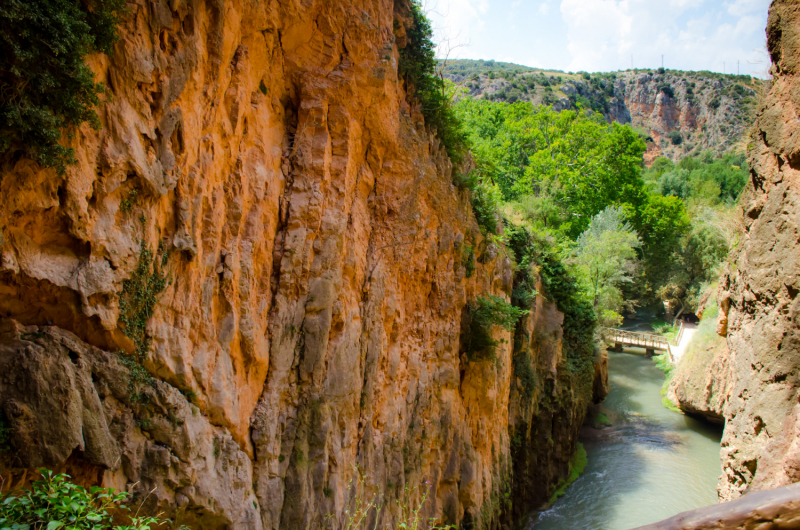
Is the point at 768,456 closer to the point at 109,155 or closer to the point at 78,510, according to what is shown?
the point at 78,510

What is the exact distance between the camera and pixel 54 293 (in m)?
4.33

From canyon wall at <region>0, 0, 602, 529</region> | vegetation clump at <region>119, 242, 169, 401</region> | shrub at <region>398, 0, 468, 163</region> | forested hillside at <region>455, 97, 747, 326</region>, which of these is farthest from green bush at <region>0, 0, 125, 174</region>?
forested hillside at <region>455, 97, 747, 326</region>

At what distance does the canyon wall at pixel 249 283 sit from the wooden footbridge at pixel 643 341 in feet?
69.7

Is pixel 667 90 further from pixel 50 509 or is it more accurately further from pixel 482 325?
pixel 50 509

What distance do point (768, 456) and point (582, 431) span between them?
16.5 metres

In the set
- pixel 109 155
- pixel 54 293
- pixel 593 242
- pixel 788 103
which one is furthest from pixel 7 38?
pixel 593 242

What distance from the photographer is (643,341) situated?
30328mm

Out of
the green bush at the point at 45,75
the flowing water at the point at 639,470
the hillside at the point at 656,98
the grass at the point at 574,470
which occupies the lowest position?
the grass at the point at 574,470

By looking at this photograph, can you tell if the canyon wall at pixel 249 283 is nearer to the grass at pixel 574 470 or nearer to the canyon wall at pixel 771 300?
the canyon wall at pixel 771 300

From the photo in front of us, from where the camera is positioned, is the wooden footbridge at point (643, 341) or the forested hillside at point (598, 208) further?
the wooden footbridge at point (643, 341)

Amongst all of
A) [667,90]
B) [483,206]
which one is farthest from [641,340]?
[667,90]

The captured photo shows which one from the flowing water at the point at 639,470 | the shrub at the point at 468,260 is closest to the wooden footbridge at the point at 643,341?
the flowing water at the point at 639,470

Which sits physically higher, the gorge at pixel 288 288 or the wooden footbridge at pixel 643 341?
the gorge at pixel 288 288

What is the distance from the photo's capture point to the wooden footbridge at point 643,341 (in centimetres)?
2934
